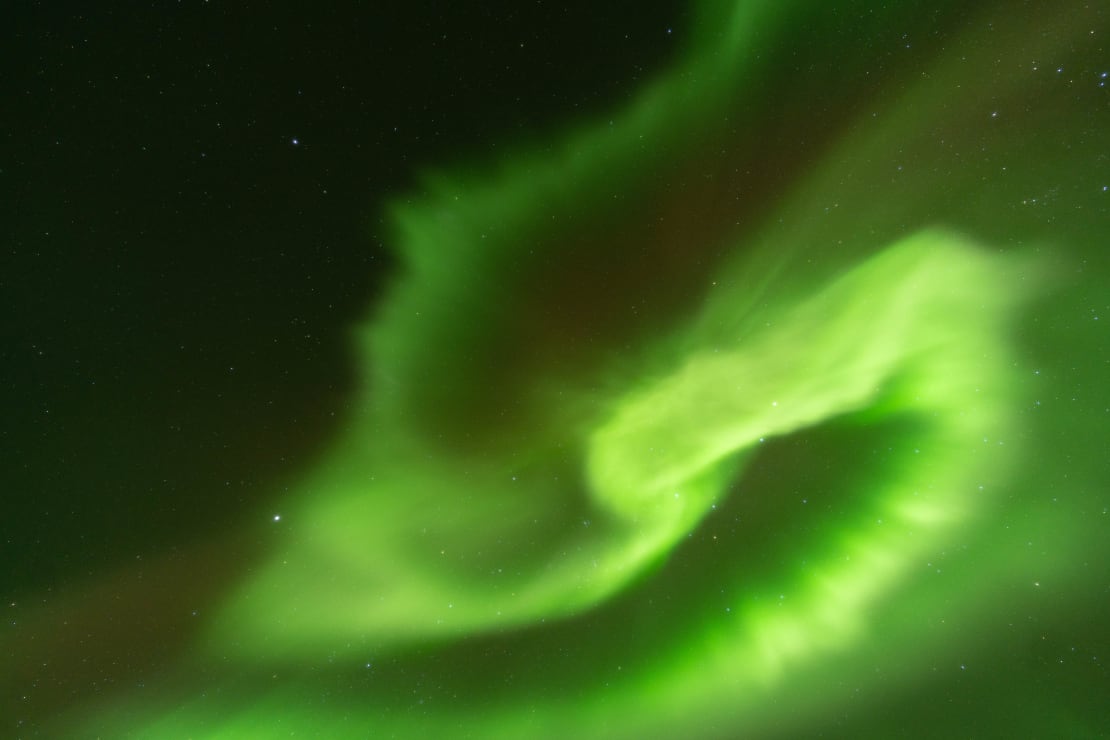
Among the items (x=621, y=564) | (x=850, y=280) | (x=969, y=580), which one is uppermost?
(x=850, y=280)

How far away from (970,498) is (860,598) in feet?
1.83

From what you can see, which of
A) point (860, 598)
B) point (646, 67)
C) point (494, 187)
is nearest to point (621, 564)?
point (860, 598)

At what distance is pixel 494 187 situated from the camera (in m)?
1.74

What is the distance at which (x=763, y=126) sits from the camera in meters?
1.68

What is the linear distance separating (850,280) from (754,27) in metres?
0.78

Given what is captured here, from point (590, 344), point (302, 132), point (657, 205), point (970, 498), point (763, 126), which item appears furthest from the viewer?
point (970, 498)

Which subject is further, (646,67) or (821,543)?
(821,543)

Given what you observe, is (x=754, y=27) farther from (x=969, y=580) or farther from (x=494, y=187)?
(x=969, y=580)

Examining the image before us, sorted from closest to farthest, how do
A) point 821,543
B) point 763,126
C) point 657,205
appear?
1. point 763,126
2. point 657,205
3. point 821,543

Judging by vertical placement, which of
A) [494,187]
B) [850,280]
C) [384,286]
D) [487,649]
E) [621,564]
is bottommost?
[487,649]

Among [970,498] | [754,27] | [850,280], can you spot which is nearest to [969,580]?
[970,498]

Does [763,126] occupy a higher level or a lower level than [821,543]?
higher

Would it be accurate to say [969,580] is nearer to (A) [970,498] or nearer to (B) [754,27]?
(A) [970,498]

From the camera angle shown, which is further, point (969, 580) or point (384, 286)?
point (969, 580)
